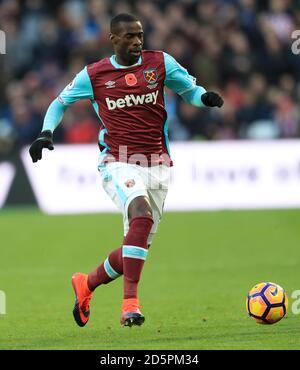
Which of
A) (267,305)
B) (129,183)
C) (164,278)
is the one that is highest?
(164,278)

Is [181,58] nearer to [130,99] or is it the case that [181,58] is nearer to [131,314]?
[130,99]

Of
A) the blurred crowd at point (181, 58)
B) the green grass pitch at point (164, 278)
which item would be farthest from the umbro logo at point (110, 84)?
the blurred crowd at point (181, 58)

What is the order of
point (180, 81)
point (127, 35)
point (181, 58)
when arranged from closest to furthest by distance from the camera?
point (127, 35)
point (180, 81)
point (181, 58)

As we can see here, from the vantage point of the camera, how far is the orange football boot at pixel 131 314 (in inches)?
274

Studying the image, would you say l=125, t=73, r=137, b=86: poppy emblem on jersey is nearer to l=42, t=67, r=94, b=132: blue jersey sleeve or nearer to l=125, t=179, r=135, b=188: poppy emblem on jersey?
l=42, t=67, r=94, b=132: blue jersey sleeve

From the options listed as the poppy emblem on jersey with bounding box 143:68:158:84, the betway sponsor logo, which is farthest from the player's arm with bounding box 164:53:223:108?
the betway sponsor logo

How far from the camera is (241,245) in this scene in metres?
13.2

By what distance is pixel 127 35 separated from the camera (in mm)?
7617

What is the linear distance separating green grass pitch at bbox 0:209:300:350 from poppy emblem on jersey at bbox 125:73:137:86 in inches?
71.3

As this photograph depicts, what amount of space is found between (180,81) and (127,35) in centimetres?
61

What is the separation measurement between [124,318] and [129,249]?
0.55 metres

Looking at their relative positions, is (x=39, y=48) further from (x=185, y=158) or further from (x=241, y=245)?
(x=241, y=245)

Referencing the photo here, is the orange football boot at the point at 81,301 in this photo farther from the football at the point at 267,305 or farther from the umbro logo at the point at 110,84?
the umbro logo at the point at 110,84

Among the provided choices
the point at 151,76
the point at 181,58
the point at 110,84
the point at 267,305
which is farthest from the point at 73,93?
the point at 181,58
